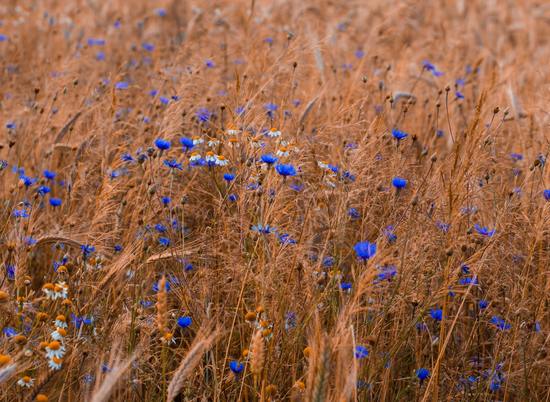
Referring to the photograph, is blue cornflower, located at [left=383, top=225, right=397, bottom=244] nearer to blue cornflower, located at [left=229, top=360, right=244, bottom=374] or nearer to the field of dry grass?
the field of dry grass

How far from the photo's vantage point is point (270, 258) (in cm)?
210

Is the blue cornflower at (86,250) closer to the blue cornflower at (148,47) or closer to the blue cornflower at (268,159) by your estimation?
the blue cornflower at (268,159)

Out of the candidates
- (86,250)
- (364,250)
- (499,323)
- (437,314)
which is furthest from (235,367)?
(499,323)

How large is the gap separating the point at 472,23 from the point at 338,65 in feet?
8.07

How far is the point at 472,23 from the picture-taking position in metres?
6.42

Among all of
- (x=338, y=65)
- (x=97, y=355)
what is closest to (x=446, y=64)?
(x=338, y=65)

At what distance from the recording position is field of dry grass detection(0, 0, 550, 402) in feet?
6.61

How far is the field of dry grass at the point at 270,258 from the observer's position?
2016 mm

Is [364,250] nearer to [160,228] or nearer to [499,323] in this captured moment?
[499,323]

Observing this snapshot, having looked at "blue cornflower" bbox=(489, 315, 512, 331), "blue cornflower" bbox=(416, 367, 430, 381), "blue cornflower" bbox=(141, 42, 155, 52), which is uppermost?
"blue cornflower" bbox=(141, 42, 155, 52)

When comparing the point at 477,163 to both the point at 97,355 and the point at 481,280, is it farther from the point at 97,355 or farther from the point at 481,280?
the point at 97,355

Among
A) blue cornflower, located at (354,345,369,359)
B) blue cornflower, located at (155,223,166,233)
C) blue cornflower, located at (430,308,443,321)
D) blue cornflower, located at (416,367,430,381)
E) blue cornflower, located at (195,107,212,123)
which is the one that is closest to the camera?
blue cornflower, located at (354,345,369,359)

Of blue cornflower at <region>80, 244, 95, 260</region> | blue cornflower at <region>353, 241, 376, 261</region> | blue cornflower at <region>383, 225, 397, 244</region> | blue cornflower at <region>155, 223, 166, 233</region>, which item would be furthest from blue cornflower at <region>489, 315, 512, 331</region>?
blue cornflower at <region>80, 244, 95, 260</region>

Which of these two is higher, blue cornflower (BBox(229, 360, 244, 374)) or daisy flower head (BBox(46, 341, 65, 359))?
daisy flower head (BBox(46, 341, 65, 359))
